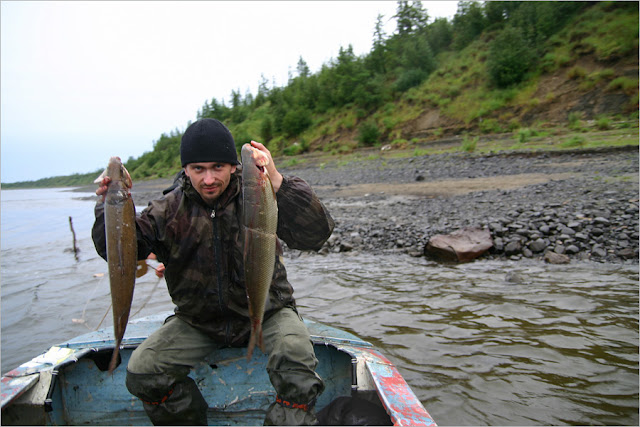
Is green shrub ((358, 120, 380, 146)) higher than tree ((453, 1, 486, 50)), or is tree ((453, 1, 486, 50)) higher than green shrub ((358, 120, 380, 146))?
tree ((453, 1, 486, 50))

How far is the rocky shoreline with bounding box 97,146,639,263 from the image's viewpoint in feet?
24.8

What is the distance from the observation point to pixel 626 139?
16875 mm

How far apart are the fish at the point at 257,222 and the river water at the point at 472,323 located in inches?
88.2

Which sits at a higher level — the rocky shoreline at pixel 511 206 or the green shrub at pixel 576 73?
the green shrub at pixel 576 73

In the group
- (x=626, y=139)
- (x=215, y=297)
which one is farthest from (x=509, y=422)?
(x=626, y=139)

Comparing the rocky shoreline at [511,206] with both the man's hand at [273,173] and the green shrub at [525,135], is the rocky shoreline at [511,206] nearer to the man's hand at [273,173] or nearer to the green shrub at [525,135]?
the green shrub at [525,135]

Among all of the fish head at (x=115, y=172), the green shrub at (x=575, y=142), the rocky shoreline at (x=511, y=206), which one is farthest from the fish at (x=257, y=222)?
the green shrub at (x=575, y=142)

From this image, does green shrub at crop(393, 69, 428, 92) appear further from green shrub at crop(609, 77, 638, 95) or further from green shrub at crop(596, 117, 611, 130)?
green shrub at crop(596, 117, 611, 130)

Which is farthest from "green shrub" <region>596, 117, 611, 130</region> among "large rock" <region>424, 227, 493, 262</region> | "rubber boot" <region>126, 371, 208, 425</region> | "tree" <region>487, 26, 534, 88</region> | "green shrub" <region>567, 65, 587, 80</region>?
"rubber boot" <region>126, 371, 208, 425</region>

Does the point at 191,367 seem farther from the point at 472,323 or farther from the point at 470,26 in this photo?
the point at 470,26

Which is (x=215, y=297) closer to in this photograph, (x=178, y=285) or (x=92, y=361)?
(x=178, y=285)

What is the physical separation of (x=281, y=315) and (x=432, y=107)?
120 feet

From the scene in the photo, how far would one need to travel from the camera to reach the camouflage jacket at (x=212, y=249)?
116 inches

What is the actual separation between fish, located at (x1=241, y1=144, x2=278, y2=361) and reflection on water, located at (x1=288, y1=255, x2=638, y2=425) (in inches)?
87.6
